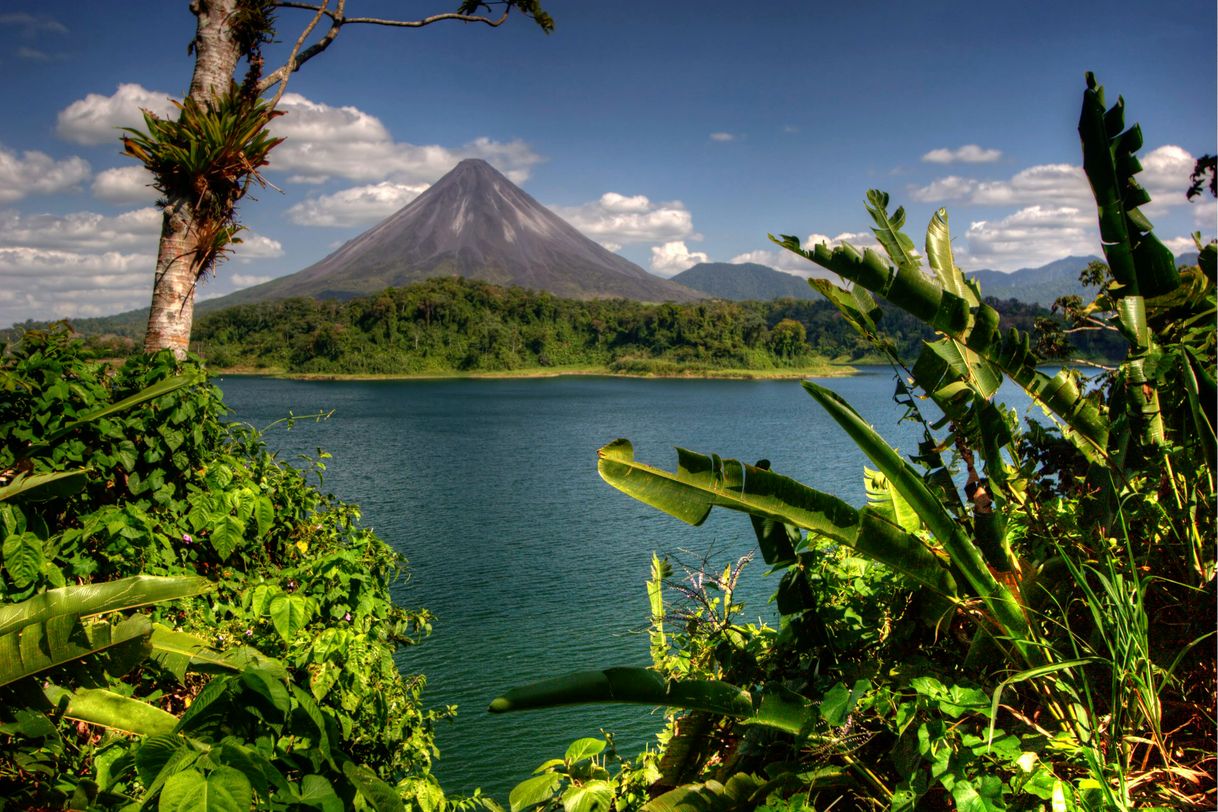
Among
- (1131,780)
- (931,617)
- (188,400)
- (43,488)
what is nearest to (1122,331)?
(931,617)

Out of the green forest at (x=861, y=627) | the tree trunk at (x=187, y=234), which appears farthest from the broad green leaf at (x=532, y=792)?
the tree trunk at (x=187, y=234)

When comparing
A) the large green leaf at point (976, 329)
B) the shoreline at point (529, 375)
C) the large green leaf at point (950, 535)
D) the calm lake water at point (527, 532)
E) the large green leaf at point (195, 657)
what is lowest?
the calm lake water at point (527, 532)

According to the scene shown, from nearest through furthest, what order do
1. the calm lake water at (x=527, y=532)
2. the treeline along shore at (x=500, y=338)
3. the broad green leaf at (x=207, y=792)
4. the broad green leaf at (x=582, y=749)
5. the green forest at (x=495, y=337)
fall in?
the broad green leaf at (x=207, y=792) < the broad green leaf at (x=582, y=749) < the calm lake water at (x=527, y=532) < the treeline along shore at (x=500, y=338) < the green forest at (x=495, y=337)

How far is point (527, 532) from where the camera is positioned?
16062 mm

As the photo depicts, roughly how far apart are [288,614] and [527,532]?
43.8 feet

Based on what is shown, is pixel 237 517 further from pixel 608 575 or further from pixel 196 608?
pixel 608 575

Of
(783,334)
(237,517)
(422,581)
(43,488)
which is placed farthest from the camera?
(783,334)

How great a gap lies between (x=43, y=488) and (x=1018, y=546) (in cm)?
312

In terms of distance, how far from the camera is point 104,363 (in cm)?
371

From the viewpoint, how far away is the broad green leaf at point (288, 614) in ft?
9.23

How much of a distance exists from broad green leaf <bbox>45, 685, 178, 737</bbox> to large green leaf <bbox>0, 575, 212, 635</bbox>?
24cm

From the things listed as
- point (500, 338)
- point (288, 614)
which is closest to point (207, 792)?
point (288, 614)

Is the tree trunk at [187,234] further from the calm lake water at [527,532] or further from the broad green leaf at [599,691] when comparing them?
the broad green leaf at [599,691]

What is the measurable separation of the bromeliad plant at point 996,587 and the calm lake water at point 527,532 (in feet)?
1.31
